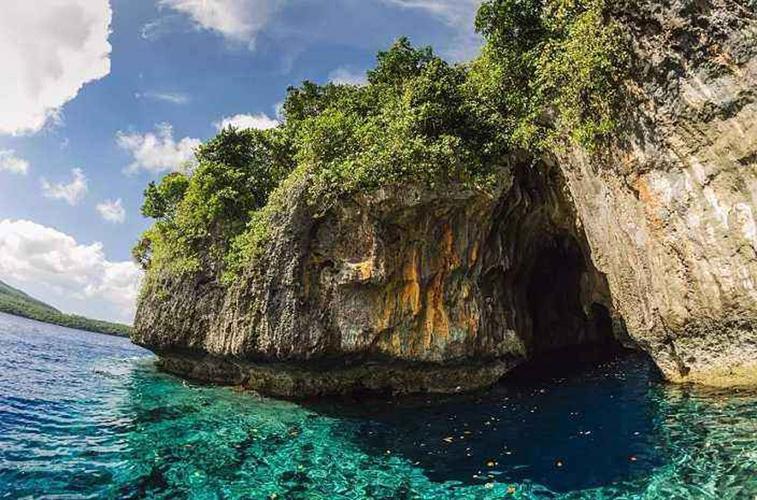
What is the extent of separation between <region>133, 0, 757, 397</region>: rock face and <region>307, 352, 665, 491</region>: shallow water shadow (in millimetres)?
1886

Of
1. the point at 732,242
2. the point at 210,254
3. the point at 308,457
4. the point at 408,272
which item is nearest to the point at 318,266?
the point at 408,272

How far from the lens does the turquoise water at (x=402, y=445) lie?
31.9ft

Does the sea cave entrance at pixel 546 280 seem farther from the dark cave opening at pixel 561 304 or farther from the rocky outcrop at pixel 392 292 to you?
the rocky outcrop at pixel 392 292

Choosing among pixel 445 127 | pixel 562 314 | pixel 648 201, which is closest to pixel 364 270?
pixel 445 127

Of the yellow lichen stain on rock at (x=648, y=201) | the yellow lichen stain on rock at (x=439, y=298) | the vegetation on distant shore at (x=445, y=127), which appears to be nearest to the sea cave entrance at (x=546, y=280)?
the yellow lichen stain on rock at (x=439, y=298)

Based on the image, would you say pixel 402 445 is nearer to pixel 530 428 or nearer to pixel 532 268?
pixel 530 428

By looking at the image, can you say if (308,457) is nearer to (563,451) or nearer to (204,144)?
(563,451)

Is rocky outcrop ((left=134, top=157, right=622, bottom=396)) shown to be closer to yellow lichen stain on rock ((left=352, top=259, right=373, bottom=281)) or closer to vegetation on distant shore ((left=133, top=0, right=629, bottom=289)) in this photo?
yellow lichen stain on rock ((left=352, top=259, right=373, bottom=281))

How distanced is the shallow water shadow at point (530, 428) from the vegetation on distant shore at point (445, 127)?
8330 mm

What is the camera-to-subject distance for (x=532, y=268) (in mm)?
25875

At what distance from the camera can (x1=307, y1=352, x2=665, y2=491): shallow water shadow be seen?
34.3ft

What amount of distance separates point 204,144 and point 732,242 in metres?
25.1

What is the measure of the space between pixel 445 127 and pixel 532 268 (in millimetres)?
11257

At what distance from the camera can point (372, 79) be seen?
27.2 m
